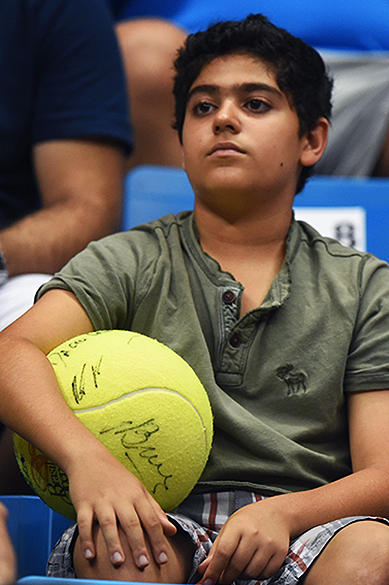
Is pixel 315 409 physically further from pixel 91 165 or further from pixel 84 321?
pixel 91 165

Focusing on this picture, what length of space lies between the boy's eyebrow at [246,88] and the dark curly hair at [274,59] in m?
0.02

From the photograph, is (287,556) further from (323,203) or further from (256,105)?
(323,203)

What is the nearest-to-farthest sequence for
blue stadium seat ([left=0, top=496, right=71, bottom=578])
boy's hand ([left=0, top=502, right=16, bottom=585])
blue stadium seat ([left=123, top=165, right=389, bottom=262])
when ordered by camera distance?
boy's hand ([left=0, top=502, right=16, bottom=585]), blue stadium seat ([left=0, top=496, right=71, bottom=578]), blue stadium seat ([left=123, top=165, right=389, bottom=262])

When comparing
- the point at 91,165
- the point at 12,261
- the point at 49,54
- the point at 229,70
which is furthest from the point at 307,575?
the point at 49,54

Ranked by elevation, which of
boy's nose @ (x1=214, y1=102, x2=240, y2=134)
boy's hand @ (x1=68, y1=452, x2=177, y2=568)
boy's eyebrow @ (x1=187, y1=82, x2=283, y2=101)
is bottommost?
boy's hand @ (x1=68, y1=452, x2=177, y2=568)

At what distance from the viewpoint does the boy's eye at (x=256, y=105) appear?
1.17m

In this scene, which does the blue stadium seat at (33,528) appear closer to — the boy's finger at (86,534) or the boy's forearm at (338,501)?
the boy's finger at (86,534)

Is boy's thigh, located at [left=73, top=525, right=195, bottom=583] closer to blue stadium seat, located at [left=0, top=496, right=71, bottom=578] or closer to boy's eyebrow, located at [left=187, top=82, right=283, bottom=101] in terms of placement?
blue stadium seat, located at [left=0, top=496, right=71, bottom=578]

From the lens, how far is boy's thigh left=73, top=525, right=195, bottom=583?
78 centimetres

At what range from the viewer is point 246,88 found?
1.17m

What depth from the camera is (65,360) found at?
36.6 inches

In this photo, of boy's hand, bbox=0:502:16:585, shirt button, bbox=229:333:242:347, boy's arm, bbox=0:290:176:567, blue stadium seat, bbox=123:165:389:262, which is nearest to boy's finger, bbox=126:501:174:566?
boy's arm, bbox=0:290:176:567

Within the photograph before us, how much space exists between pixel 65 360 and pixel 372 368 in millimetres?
437

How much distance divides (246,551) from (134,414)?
0.20 metres
